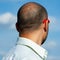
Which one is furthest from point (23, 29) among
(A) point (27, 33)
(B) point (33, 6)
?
(B) point (33, 6)

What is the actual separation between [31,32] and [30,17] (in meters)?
0.36

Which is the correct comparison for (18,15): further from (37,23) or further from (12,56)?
(12,56)

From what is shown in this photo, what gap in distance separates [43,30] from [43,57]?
760 mm

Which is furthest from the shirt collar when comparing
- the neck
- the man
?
the neck

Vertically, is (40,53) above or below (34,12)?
below

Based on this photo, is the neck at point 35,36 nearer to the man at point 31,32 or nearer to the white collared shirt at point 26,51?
the man at point 31,32

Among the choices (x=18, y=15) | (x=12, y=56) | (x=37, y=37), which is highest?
(x=18, y=15)

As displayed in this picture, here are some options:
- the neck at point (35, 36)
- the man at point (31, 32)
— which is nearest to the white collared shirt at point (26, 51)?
the man at point (31, 32)

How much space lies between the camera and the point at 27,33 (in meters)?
6.45

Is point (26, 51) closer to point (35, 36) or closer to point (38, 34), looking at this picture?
point (35, 36)

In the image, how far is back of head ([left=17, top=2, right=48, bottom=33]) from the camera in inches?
256

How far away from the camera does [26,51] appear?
6188mm

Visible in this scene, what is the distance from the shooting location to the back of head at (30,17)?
6500 mm

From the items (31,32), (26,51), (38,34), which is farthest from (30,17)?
(26,51)
